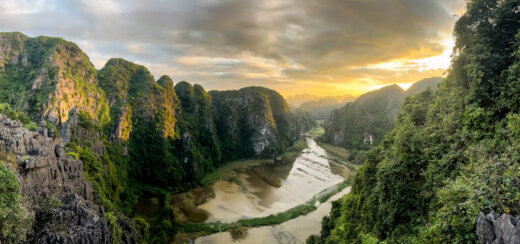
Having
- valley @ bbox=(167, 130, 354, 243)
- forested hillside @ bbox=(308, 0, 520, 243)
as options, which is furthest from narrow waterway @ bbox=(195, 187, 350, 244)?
forested hillside @ bbox=(308, 0, 520, 243)

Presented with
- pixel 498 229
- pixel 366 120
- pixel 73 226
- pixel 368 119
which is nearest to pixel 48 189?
pixel 73 226

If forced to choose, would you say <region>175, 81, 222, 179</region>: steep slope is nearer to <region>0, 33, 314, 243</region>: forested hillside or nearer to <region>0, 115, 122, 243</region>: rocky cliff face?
<region>0, 33, 314, 243</region>: forested hillside

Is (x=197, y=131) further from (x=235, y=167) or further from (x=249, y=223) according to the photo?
(x=249, y=223)

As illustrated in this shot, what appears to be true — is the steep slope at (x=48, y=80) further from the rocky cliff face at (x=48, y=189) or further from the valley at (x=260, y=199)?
the valley at (x=260, y=199)

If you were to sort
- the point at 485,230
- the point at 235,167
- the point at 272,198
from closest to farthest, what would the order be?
the point at 485,230
the point at 272,198
the point at 235,167

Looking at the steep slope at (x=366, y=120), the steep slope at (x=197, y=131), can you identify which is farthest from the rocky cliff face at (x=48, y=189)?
the steep slope at (x=366, y=120)

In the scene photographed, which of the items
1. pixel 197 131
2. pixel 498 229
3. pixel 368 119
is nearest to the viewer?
pixel 498 229
